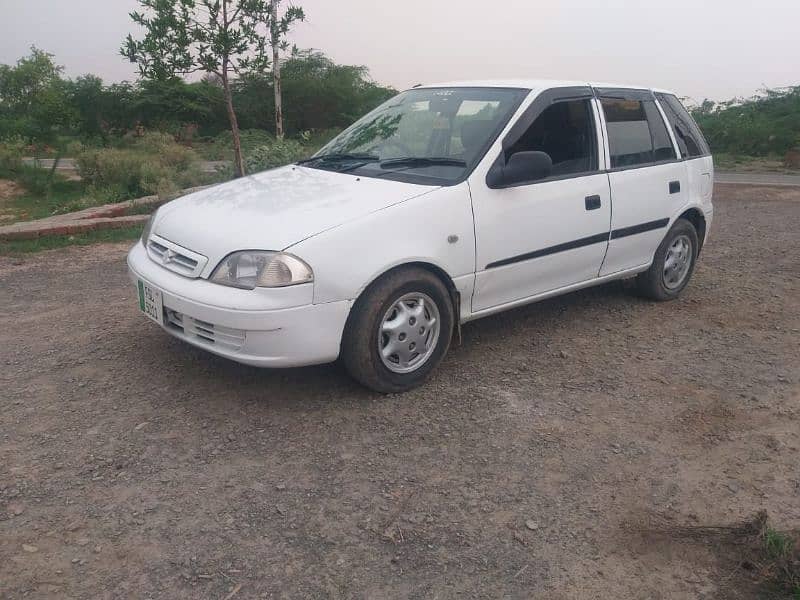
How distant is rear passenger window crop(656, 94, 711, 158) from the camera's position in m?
5.57

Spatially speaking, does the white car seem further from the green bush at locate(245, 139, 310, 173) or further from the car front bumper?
the green bush at locate(245, 139, 310, 173)

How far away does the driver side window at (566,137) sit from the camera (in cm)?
452

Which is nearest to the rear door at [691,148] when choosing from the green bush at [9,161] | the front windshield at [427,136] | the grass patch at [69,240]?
the front windshield at [427,136]

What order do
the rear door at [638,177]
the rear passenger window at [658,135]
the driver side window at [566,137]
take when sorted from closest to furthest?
1. the driver side window at [566,137]
2. the rear door at [638,177]
3. the rear passenger window at [658,135]

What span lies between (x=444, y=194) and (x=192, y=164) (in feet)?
30.8

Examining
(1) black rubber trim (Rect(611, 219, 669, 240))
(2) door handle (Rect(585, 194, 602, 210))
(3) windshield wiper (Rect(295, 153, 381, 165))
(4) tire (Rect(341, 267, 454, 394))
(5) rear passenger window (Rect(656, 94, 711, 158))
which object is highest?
(5) rear passenger window (Rect(656, 94, 711, 158))

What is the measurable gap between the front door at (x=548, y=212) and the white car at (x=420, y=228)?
0.04ft

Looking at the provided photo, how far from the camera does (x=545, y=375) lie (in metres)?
4.33

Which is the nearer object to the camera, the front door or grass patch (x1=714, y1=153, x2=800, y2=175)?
the front door

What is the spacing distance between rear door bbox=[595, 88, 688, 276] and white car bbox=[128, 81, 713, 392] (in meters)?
0.01

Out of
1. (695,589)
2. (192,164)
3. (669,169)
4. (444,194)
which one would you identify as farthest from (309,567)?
(192,164)

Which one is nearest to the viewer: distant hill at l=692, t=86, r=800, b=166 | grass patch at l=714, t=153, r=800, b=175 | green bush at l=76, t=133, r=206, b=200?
green bush at l=76, t=133, r=206, b=200

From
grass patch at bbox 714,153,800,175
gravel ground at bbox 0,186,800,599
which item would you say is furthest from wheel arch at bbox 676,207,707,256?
grass patch at bbox 714,153,800,175

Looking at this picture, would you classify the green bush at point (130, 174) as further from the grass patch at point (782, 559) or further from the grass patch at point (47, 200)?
the grass patch at point (782, 559)
